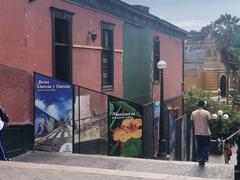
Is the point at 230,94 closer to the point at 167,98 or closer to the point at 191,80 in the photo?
the point at 191,80

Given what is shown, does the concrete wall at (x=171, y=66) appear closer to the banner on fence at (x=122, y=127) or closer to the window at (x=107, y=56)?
the window at (x=107, y=56)

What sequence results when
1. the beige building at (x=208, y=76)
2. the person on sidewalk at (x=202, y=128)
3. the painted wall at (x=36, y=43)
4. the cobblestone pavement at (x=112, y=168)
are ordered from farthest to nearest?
the beige building at (x=208, y=76)
the painted wall at (x=36, y=43)
the person on sidewalk at (x=202, y=128)
the cobblestone pavement at (x=112, y=168)

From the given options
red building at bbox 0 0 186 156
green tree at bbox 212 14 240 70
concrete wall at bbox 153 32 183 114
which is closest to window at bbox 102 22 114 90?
red building at bbox 0 0 186 156

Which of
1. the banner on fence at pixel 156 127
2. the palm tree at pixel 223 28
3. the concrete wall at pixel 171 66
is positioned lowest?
the banner on fence at pixel 156 127

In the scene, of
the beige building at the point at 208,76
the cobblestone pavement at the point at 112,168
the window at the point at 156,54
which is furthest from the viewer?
the beige building at the point at 208,76

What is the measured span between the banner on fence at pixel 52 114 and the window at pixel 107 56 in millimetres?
4281

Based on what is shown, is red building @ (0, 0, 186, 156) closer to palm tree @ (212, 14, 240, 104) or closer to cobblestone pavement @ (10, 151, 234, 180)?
cobblestone pavement @ (10, 151, 234, 180)

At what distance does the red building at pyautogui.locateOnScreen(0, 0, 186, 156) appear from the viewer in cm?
1156

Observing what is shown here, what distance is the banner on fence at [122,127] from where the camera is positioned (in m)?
14.2

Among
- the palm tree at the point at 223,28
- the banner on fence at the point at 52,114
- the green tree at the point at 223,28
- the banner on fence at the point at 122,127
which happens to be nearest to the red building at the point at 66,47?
the banner on fence at the point at 52,114

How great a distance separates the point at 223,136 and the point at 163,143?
19257 millimetres

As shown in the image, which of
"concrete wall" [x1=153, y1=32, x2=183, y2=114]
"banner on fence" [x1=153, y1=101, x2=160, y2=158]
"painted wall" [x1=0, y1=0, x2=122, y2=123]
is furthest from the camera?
"concrete wall" [x1=153, y1=32, x2=183, y2=114]

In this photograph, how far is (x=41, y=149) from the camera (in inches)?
491

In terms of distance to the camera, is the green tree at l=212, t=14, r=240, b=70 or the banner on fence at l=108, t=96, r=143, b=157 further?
the green tree at l=212, t=14, r=240, b=70
